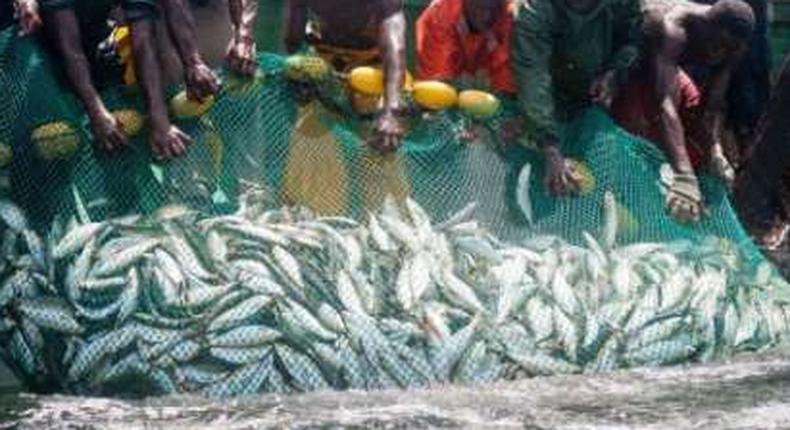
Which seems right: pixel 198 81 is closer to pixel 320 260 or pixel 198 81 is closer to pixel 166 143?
pixel 166 143

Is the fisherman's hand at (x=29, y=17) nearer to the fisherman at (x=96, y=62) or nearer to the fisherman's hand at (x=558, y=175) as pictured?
the fisherman at (x=96, y=62)

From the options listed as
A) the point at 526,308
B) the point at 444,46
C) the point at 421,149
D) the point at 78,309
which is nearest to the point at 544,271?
the point at 526,308

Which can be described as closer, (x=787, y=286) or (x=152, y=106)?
(x=152, y=106)

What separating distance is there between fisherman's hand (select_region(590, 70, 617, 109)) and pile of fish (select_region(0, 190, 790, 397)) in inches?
40.5

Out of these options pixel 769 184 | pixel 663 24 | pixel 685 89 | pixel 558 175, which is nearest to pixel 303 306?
pixel 558 175

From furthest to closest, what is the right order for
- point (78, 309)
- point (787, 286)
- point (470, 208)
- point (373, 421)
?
point (787, 286)
point (470, 208)
point (78, 309)
point (373, 421)

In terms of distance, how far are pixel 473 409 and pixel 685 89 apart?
340cm

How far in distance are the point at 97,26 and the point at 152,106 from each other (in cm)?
57

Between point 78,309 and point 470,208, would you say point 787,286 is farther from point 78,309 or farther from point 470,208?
point 78,309

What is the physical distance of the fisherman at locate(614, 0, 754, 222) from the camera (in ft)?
28.2

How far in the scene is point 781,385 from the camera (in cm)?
727

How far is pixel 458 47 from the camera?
8805 mm

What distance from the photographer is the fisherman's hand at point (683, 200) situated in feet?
27.7

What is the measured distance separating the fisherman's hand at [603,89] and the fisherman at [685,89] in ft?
1.04
